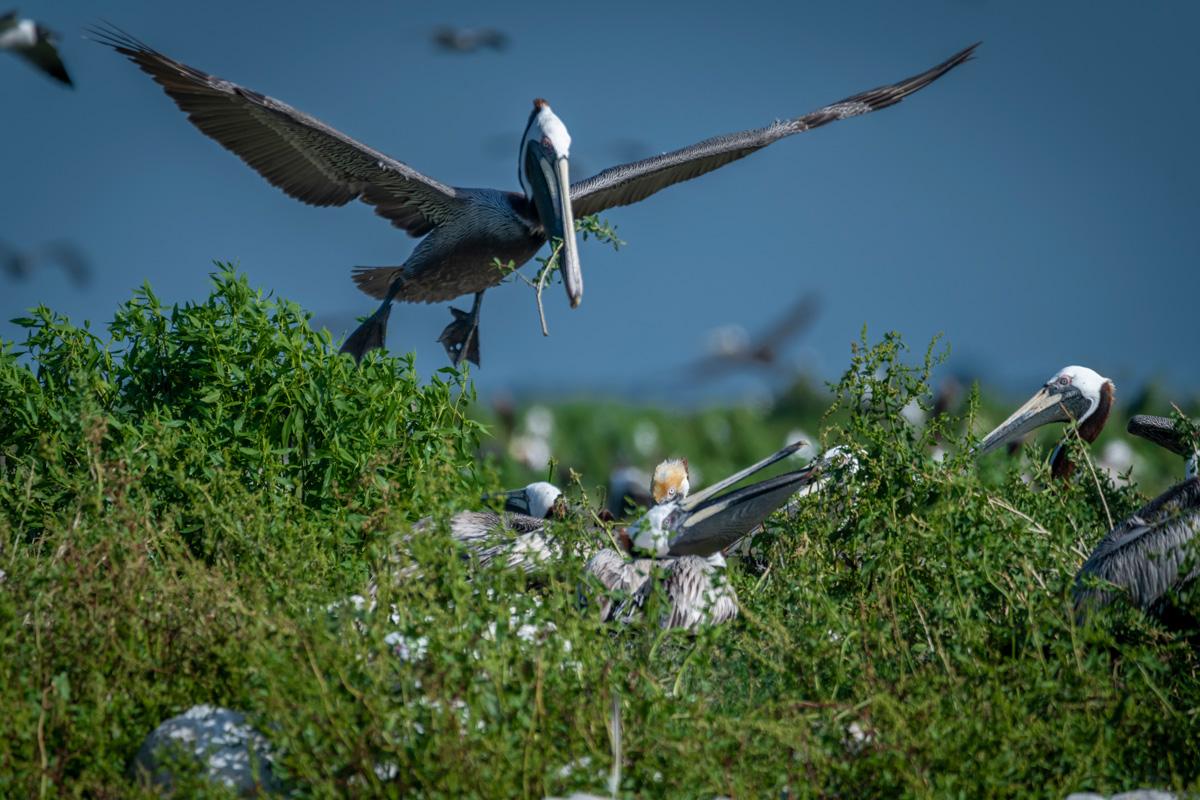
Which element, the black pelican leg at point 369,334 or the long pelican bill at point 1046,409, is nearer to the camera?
the black pelican leg at point 369,334

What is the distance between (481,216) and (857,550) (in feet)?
10.8

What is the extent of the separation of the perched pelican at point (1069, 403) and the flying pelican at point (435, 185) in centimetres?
199

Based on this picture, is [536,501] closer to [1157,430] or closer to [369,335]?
[369,335]

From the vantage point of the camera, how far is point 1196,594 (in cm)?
394

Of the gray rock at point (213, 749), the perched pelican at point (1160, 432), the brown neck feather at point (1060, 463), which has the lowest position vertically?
the gray rock at point (213, 749)

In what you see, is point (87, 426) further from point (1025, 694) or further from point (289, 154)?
point (289, 154)

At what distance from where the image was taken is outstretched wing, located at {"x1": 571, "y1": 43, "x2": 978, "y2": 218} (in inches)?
312

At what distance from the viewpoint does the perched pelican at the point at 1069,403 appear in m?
7.79

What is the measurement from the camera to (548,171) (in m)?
7.33

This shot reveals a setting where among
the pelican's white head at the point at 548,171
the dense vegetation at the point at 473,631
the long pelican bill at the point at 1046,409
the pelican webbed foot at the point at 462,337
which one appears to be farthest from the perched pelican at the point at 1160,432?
the pelican webbed foot at the point at 462,337

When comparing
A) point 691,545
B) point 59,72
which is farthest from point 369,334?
point 691,545

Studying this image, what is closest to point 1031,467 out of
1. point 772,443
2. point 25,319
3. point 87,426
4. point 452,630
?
point 452,630

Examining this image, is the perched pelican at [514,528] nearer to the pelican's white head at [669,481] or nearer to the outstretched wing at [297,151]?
the pelican's white head at [669,481]

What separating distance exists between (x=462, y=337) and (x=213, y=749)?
457cm
